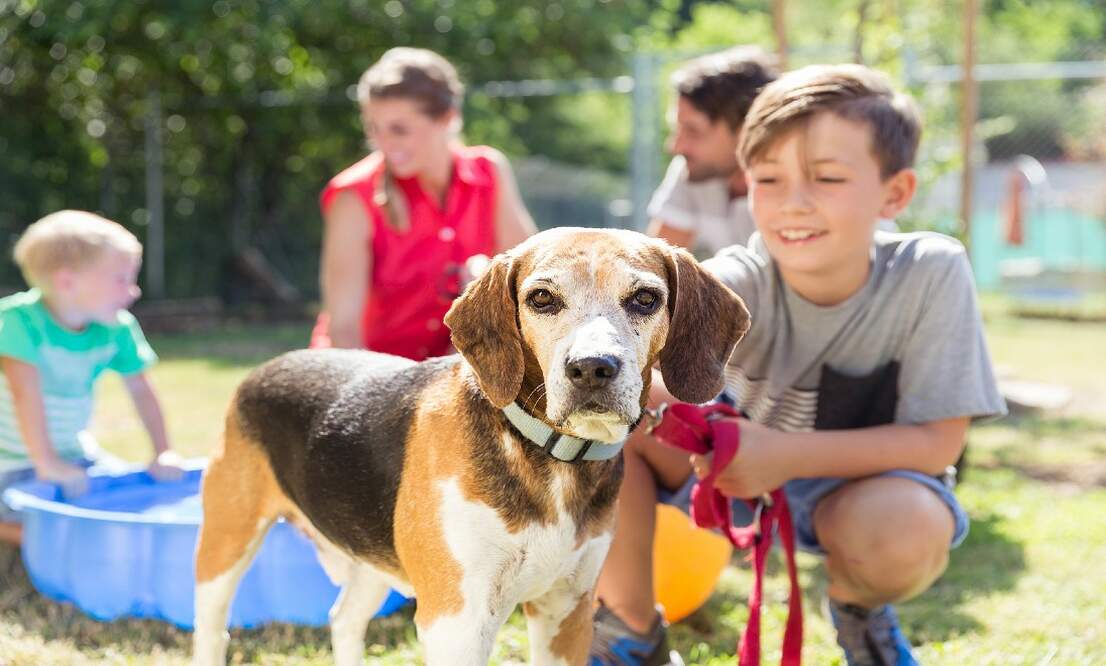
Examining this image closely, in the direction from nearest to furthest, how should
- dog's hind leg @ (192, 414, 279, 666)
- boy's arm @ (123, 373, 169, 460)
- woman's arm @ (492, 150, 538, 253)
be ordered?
dog's hind leg @ (192, 414, 279, 666) → boy's arm @ (123, 373, 169, 460) → woman's arm @ (492, 150, 538, 253)

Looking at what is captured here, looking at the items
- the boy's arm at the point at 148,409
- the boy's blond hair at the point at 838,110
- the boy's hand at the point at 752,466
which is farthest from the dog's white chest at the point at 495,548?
the boy's arm at the point at 148,409

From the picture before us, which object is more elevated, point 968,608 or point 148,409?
point 148,409

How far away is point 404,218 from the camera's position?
5281mm

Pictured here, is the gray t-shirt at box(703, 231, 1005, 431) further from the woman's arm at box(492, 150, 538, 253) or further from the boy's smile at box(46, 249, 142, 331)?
the boy's smile at box(46, 249, 142, 331)

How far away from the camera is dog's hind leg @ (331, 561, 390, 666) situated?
11.1ft

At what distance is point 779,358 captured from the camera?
3.64 m

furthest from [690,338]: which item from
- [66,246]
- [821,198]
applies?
[66,246]

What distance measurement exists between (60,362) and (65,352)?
0.15 feet

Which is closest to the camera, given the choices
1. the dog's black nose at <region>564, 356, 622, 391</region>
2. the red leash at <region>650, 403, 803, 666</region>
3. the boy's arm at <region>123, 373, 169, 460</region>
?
the dog's black nose at <region>564, 356, 622, 391</region>

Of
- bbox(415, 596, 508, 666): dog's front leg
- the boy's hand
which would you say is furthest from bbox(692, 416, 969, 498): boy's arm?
bbox(415, 596, 508, 666): dog's front leg

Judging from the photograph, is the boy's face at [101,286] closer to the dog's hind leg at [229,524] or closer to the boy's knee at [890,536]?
the dog's hind leg at [229,524]

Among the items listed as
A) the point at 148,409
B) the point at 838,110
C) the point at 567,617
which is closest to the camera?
the point at 567,617

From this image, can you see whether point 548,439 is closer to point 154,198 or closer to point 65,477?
point 65,477

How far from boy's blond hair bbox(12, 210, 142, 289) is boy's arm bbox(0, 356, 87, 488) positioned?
385mm
